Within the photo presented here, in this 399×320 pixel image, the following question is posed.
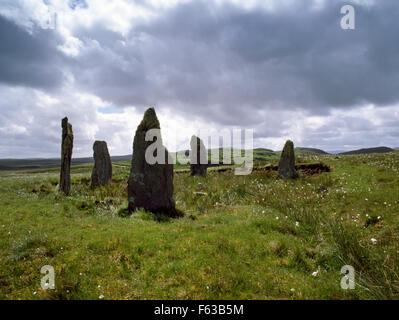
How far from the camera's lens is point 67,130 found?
60.5 feet

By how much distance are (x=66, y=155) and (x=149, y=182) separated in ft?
33.2

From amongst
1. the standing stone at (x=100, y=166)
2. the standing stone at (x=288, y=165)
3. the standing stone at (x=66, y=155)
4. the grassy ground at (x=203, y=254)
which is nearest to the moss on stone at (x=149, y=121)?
the grassy ground at (x=203, y=254)

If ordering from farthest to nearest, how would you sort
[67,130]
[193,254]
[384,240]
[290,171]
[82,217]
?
[290,171], [67,130], [82,217], [384,240], [193,254]

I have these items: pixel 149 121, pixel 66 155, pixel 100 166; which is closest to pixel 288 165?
pixel 149 121

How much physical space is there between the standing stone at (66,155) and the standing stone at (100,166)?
3320mm

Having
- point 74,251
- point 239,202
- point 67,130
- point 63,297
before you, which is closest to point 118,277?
point 63,297

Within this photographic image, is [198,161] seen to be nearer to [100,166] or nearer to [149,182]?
[100,166]

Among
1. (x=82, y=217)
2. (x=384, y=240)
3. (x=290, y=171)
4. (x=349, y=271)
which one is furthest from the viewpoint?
(x=290, y=171)

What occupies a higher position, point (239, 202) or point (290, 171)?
point (290, 171)

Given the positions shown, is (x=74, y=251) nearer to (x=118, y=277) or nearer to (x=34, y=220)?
(x=118, y=277)

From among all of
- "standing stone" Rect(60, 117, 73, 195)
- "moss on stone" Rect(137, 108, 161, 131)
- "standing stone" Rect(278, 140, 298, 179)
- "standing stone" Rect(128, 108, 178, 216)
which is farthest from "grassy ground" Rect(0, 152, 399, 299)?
"standing stone" Rect(278, 140, 298, 179)

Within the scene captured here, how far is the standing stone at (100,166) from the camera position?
69.9 ft
